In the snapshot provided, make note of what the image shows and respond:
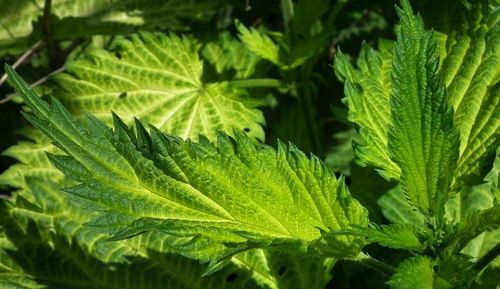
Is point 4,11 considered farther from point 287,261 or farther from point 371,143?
point 371,143

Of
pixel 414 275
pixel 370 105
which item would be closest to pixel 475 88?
pixel 370 105

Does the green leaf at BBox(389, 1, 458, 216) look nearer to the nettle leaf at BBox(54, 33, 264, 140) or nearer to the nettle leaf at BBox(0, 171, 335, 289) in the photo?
the nettle leaf at BBox(0, 171, 335, 289)

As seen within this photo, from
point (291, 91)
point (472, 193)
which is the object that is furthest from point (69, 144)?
point (291, 91)

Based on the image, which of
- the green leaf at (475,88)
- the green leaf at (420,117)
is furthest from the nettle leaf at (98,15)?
the green leaf at (420,117)

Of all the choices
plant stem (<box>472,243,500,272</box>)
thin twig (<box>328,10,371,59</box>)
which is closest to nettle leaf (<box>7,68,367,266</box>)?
plant stem (<box>472,243,500,272</box>)

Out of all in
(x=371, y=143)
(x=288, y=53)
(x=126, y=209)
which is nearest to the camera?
(x=126, y=209)

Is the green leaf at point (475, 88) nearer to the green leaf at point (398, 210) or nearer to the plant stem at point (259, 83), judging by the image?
the green leaf at point (398, 210)

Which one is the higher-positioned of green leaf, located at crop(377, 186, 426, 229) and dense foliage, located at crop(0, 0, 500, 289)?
dense foliage, located at crop(0, 0, 500, 289)
